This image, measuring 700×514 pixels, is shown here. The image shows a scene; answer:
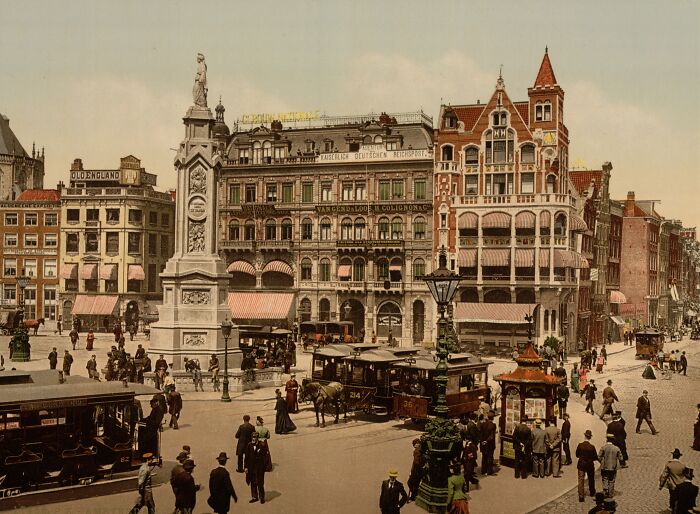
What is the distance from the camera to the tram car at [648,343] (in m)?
56.0

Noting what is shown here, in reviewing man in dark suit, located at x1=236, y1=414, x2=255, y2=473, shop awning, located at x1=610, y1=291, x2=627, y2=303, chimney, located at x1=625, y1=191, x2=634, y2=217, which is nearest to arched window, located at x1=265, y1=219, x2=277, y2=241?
shop awning, located at x1=610, y1=291, x2=627, y2=303

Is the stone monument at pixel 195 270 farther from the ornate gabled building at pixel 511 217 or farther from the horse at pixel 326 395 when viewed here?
the ornate gabled building at pixel 511 217

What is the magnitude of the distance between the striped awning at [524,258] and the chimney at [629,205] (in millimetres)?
35025

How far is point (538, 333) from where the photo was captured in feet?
191

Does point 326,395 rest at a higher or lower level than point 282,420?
higher

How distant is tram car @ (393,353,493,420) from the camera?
26656mm

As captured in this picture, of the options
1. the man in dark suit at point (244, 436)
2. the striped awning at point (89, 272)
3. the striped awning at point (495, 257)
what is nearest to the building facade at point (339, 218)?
the striped awning at point (495, 257)

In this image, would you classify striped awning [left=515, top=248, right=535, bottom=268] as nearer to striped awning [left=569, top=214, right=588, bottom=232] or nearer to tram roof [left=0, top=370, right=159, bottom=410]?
striped awning [left=569, top=214, right=588, bottom=232]

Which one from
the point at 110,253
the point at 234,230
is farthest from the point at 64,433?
the point at 110,253

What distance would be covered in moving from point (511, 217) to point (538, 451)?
39925mm

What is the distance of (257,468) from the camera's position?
17969 mm

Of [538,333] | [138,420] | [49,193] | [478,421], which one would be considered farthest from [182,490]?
[49,193]

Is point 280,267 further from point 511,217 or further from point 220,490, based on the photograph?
A: point 220,490

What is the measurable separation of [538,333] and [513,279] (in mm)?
4240
